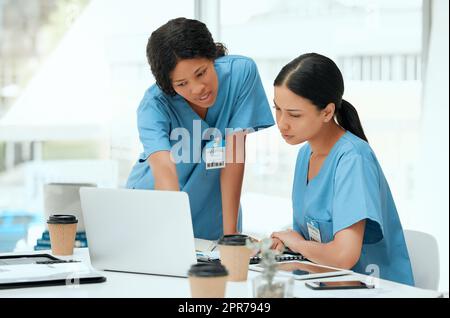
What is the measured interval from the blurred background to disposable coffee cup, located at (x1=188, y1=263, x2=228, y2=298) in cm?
244

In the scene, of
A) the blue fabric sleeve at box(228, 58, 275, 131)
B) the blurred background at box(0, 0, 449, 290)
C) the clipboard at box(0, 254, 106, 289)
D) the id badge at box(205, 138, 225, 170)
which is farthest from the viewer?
the blurred background at box(0, 0, 449, 290)

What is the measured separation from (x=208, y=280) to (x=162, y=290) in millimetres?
223

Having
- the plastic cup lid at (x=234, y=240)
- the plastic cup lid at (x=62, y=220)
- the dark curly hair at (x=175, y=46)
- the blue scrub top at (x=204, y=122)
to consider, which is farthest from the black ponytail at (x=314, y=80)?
the plastic cup lid at (x=62, y=220)

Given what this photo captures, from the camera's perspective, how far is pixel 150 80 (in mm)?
3949

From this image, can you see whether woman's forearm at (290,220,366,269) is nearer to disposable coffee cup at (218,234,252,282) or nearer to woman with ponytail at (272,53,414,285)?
woman with ponytail at (272,53,414,285)

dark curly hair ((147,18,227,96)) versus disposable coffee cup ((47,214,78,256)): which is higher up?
dark curly hair ((147,18,227,96))

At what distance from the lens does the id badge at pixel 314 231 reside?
201 centimetres

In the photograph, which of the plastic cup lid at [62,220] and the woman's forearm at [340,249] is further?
the plastic cup lid at [62,220]

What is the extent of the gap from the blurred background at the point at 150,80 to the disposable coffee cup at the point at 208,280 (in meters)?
2.44

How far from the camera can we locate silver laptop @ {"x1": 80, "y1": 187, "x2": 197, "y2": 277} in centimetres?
165

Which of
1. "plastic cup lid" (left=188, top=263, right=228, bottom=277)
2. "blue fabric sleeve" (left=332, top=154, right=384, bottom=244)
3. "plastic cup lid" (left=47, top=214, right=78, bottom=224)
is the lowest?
"plastic cup lid" (left=188, top=263, right=228, bottom=277)

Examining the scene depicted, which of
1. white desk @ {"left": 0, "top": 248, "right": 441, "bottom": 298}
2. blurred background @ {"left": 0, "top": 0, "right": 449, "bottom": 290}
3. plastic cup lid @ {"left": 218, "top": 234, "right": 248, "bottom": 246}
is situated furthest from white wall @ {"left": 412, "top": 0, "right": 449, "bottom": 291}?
plastic cup lid @ {"left": 218, "top": 234, "right": 248, "bottom": 246}

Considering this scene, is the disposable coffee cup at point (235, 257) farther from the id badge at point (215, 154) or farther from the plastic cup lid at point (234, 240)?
the id badge at point (215, 154)

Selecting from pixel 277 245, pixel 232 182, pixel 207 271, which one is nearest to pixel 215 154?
pixel 232 182
